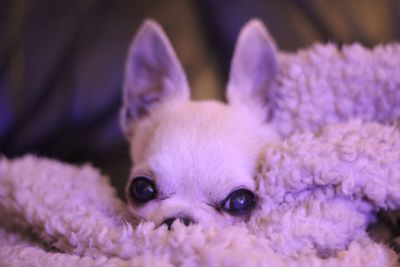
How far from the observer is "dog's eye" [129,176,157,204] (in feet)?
3.19

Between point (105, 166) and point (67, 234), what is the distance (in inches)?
22.6

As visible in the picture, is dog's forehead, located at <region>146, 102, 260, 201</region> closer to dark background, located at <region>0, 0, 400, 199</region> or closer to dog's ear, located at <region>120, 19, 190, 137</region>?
dog's ear, located at <region>120, 19, 190, 137</region>

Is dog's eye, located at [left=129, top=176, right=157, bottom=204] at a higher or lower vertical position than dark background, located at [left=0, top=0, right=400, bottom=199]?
lower

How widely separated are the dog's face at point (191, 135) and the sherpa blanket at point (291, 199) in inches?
2.0

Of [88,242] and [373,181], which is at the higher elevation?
[373,181]

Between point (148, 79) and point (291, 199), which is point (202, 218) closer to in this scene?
point (291, 199)

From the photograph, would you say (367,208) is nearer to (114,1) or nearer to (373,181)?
(373,181)

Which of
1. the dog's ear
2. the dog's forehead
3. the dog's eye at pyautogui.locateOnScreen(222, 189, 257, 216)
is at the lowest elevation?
the dog's eye at pyautogui.locateOnScreen(222, 189, 257, 216)

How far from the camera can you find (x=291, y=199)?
88 cm

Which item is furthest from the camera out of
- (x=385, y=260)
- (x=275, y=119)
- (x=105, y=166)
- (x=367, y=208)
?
(x=105, y=166)

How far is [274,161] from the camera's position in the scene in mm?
896

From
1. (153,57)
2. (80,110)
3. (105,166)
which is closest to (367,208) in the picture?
(153,57)

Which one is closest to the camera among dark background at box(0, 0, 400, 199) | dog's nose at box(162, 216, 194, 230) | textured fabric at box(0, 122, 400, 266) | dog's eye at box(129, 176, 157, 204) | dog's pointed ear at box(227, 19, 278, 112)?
textured fabric at box(0, 122, 400, 266)

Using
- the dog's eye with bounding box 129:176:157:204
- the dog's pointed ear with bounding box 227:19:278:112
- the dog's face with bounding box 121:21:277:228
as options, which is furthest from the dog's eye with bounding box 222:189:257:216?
the dog's pointed ear with bounding box 227:19:278:112
